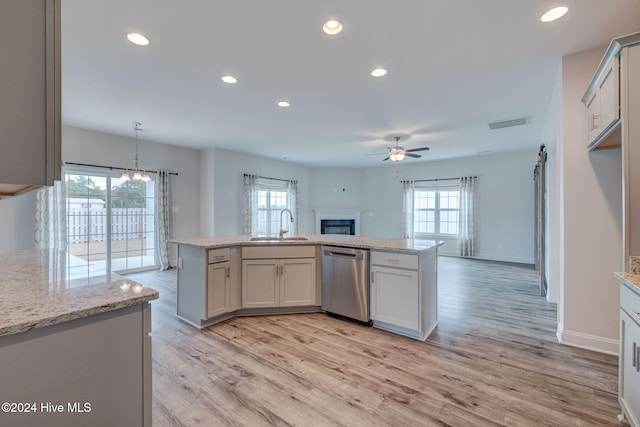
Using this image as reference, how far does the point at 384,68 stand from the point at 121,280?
2.81m

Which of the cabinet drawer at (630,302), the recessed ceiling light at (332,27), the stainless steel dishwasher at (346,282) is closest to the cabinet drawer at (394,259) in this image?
the stainless steel dishwasher at (346,282)

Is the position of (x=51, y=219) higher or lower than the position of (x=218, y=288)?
higher

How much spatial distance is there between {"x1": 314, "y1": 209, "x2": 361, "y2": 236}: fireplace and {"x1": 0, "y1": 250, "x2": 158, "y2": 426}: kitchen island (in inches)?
318

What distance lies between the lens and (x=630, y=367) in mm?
1550

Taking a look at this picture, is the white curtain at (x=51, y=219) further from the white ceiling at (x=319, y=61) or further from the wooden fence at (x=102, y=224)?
the white ceiling at (x=319, y=61)

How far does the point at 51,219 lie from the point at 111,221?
3.01 ft

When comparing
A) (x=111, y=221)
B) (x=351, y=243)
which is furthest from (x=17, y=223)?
(x=351, y=243)

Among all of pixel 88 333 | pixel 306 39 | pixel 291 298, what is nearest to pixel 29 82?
pixel 88 333

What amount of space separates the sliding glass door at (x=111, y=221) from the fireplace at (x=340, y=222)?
4961mm

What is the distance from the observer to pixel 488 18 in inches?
83.0

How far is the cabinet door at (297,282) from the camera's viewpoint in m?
3.40

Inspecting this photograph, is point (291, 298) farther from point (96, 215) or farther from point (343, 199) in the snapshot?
point (343, 199)

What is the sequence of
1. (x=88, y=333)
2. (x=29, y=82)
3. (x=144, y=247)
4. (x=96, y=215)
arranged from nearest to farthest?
(x=29, y=82) < (x=88, y=333) < (x=96, y=215) < (x=144, y=247)

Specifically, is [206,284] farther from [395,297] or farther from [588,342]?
[588,342]
